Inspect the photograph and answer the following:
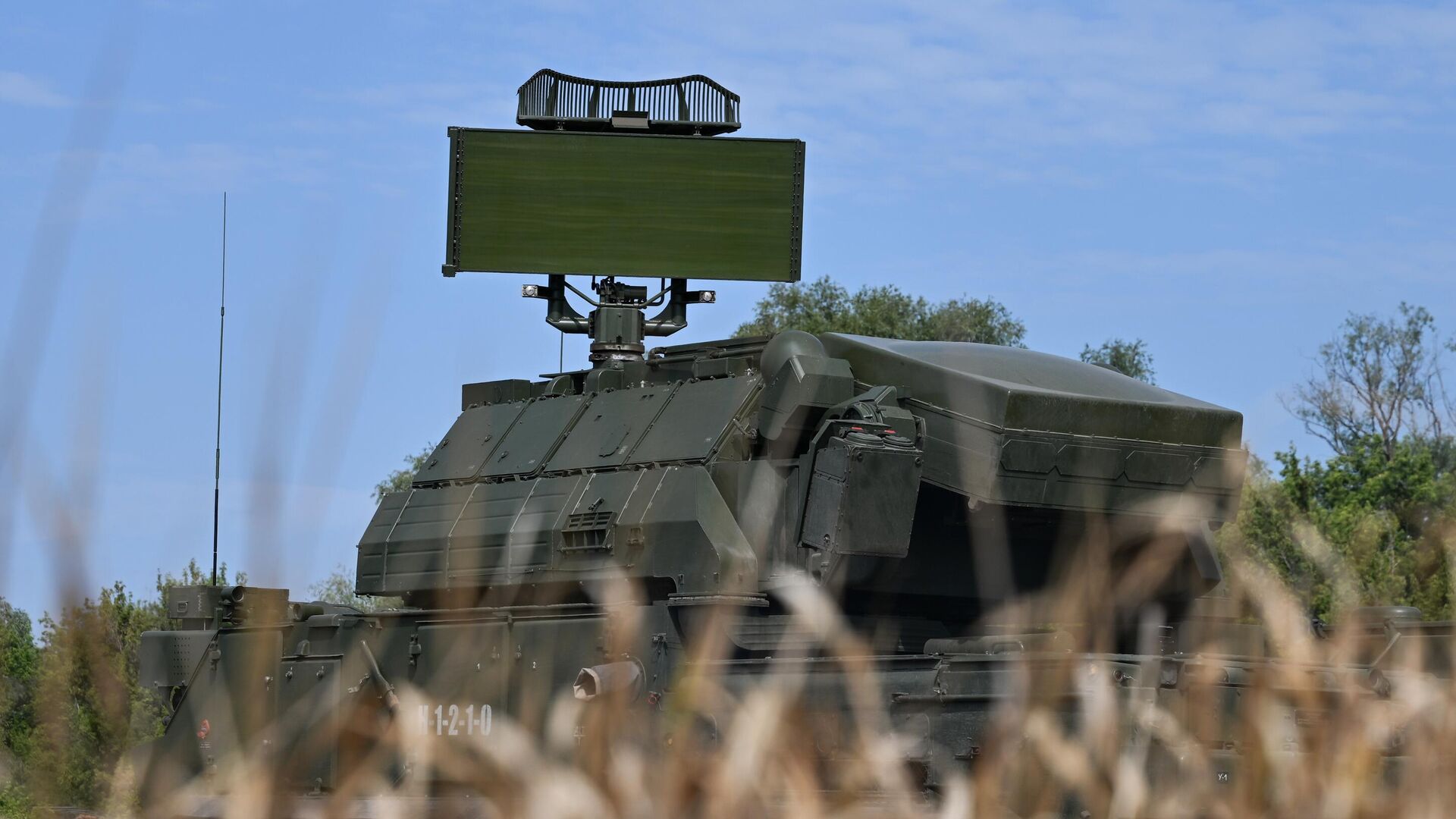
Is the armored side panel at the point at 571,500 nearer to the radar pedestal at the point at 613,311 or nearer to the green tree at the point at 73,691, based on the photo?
the radar pedestal at the point at 613,311

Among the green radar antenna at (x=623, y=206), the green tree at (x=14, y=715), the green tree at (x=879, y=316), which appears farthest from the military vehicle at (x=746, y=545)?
the green tree at (x=879, y=316)

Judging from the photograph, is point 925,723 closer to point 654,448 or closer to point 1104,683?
point 654,448

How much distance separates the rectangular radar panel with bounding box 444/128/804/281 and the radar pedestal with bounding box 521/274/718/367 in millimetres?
490

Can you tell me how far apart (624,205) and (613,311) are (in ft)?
3.31

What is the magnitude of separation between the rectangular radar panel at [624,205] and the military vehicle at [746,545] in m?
1.69

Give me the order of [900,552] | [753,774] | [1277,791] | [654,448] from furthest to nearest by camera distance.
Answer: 1. [654,448]
2. [900,552]
3. [1277,791]
4. [753,774]

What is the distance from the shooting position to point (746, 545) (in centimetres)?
1002

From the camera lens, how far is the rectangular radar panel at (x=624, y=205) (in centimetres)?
1403

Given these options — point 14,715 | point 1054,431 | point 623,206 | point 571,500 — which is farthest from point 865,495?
point 14,715

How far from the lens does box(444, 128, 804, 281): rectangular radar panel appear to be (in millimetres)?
14031

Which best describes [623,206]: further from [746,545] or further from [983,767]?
[983,767]

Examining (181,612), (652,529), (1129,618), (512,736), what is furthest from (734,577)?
(512,736)

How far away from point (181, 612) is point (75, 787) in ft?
30.7

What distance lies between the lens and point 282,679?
38.4 ft
